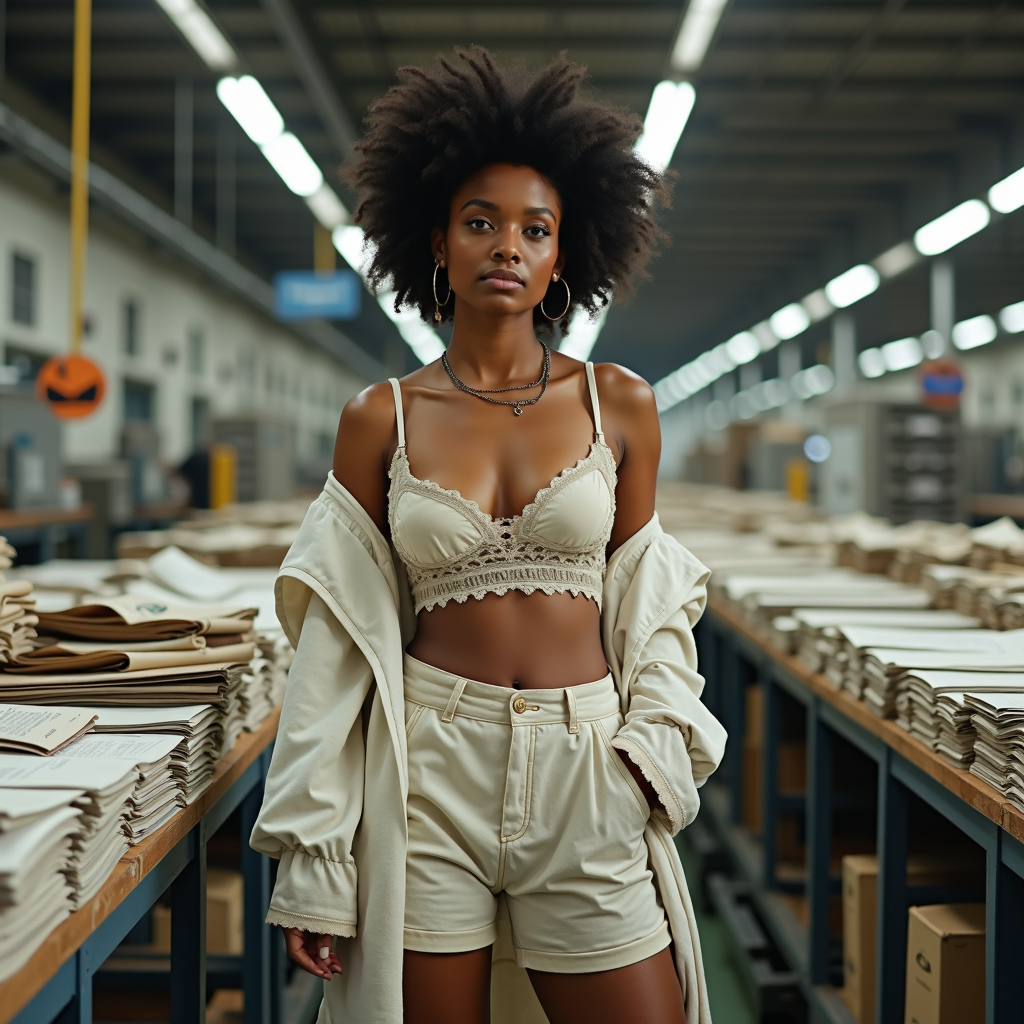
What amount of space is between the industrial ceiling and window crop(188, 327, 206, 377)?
6.19ft

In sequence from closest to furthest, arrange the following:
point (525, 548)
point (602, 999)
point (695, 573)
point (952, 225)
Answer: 1. point (602, 999)
2. point (525, 548)
3. point (695, 573)
4. point (952, 225)

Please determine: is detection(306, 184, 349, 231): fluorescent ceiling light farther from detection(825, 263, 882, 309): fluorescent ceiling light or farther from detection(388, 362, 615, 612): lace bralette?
detection(388, 362, 615, 612): lace bralette

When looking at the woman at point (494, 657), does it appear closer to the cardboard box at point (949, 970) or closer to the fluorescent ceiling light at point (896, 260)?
the cardboard box at point (949, 970)

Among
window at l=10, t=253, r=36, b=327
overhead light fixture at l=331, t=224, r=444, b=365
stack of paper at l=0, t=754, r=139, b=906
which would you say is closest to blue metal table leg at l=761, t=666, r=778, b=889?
stack of paper at l=0, t=754, r=139, b=906

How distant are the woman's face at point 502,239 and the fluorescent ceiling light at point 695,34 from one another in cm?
578

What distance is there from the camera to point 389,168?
2035mm

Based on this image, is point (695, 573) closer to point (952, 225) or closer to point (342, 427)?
point (342, 427)

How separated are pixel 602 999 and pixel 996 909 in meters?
0.73

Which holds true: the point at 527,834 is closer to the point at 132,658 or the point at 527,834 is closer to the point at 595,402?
the point at 595,402

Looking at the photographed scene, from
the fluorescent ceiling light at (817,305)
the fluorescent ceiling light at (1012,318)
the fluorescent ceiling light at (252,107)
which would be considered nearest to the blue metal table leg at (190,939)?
the fluorescent ceiling light at (252,107)

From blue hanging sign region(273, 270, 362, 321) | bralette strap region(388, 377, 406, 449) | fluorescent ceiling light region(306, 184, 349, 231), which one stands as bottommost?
bralette strap region(388, 377, 406, 449)

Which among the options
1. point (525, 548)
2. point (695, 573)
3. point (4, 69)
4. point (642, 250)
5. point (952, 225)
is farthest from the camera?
point (952, 225)

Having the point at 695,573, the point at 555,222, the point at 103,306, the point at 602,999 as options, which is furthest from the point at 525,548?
the point at 103,306

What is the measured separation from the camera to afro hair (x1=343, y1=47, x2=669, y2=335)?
191cm
